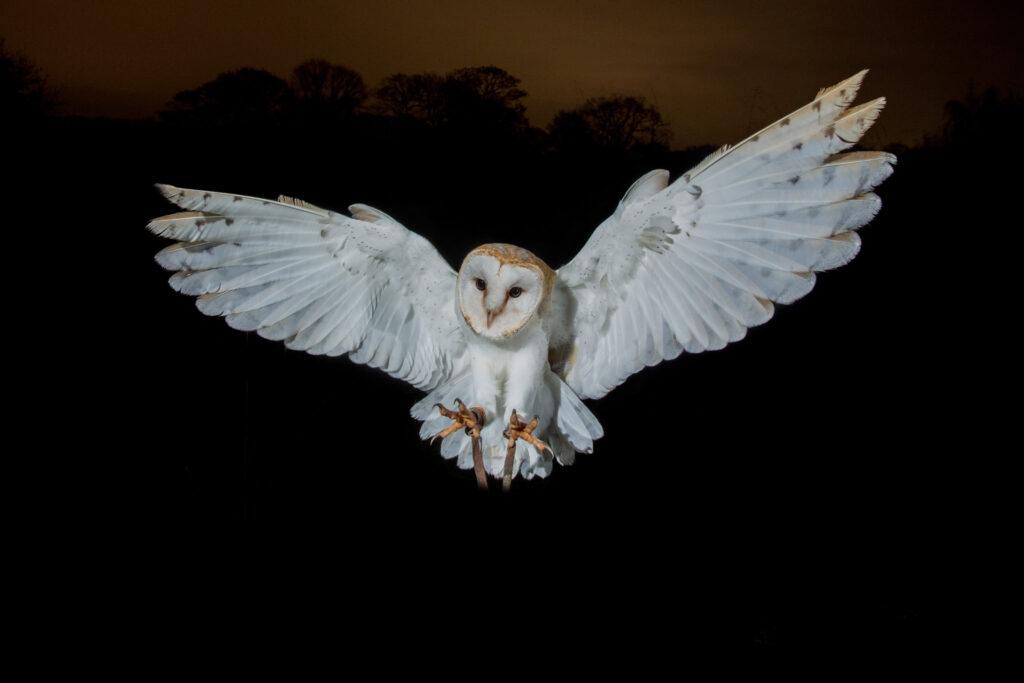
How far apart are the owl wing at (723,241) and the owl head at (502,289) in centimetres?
12

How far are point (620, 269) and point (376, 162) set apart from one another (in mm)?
1067

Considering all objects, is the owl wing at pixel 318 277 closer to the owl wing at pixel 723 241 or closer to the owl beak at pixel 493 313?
the owl beak at pixel 493 313

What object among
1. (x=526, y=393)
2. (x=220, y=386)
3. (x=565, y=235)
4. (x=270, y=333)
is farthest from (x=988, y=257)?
(x=220, y=386)

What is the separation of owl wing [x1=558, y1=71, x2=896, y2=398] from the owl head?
0.12 metres

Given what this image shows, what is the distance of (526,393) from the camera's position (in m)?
1.19

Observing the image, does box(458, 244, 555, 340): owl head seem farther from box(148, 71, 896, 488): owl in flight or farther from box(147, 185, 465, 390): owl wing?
box(147, 185, 465, 390): owl wing

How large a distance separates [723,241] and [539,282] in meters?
0.31

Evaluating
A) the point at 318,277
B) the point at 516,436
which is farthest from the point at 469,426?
the point at 318,277

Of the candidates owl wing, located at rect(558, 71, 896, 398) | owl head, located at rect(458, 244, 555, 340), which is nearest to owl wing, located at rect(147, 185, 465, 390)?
owl head, located at rect(458, 244, 555, 340)

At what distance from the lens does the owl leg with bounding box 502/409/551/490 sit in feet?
3.84

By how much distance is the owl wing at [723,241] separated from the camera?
0.88m

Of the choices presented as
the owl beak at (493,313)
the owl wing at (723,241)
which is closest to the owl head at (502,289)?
the owl beak at (493,313)

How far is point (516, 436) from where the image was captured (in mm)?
1175

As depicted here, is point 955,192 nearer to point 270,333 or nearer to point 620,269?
point 620,269
